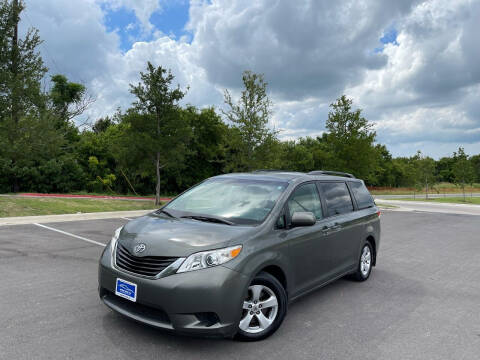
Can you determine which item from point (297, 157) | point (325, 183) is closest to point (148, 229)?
point (325, 183)

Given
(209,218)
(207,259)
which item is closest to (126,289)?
(207,259)

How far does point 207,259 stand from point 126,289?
2.65 feet

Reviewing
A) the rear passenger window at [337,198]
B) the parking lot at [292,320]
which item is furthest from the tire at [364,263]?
the rear passenger window at [337,198]

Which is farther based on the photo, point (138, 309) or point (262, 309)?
point (262, 309)

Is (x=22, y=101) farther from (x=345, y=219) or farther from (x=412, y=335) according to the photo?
(x=412, y=335)

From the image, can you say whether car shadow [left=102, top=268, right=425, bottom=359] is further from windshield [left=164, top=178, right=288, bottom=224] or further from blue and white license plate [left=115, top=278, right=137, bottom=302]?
windshield [left=164, top=178, right=288, bottom=224]

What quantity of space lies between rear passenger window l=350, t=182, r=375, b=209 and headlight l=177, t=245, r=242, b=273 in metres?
3.21

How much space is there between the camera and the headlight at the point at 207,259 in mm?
3200

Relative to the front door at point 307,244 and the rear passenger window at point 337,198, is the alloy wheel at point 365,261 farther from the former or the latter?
the front door at point 307,244

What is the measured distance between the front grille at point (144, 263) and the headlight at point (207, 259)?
135 millimetres

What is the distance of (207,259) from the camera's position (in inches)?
128

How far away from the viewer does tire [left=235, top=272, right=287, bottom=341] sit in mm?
3486

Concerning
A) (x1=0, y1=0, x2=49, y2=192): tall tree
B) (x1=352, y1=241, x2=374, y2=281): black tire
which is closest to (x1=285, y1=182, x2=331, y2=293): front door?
(x1=352, y1=241, x2=374, y2=281): black tire

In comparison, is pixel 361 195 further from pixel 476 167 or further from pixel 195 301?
pixel 476 167
